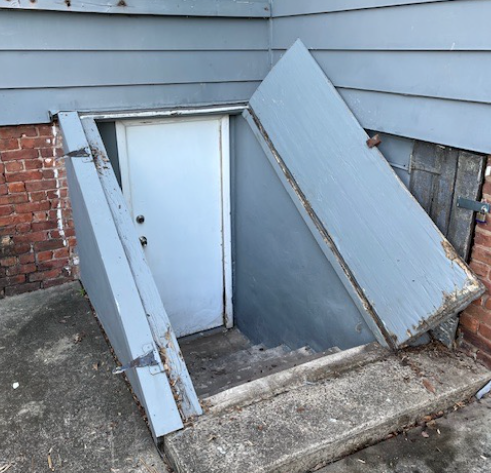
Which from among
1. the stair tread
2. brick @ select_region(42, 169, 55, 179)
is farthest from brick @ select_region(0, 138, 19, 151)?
the stair tread

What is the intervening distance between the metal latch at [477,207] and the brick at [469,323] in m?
0.59

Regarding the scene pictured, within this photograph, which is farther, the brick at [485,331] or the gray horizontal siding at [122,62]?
the gray horizontal siding at [122,62]

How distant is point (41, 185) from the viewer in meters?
3.66

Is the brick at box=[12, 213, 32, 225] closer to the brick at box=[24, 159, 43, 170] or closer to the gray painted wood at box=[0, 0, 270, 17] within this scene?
the brick at box=[24, 159, 43, 170]

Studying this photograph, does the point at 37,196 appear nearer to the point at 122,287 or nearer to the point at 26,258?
the point at 26,258

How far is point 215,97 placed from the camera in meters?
4.13

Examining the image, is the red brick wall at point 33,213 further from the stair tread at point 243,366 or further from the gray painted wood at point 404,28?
the gray painted wood at point 404,28

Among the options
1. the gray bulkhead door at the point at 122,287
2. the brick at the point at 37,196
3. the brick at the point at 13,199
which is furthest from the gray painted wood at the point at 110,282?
the brick at the point at 13,199

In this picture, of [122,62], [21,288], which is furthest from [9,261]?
[122,62]

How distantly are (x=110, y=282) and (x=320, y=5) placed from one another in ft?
7.89

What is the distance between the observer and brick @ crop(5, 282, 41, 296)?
3721 mm

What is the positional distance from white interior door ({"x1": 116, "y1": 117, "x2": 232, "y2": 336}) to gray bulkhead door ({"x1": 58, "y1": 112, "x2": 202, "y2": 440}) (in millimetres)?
668

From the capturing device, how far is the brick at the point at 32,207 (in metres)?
3.63

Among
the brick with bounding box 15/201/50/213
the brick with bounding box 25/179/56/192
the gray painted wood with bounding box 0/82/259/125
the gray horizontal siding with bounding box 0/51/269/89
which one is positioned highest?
the gray horizontal siding with bounding box 0/51/269/89
